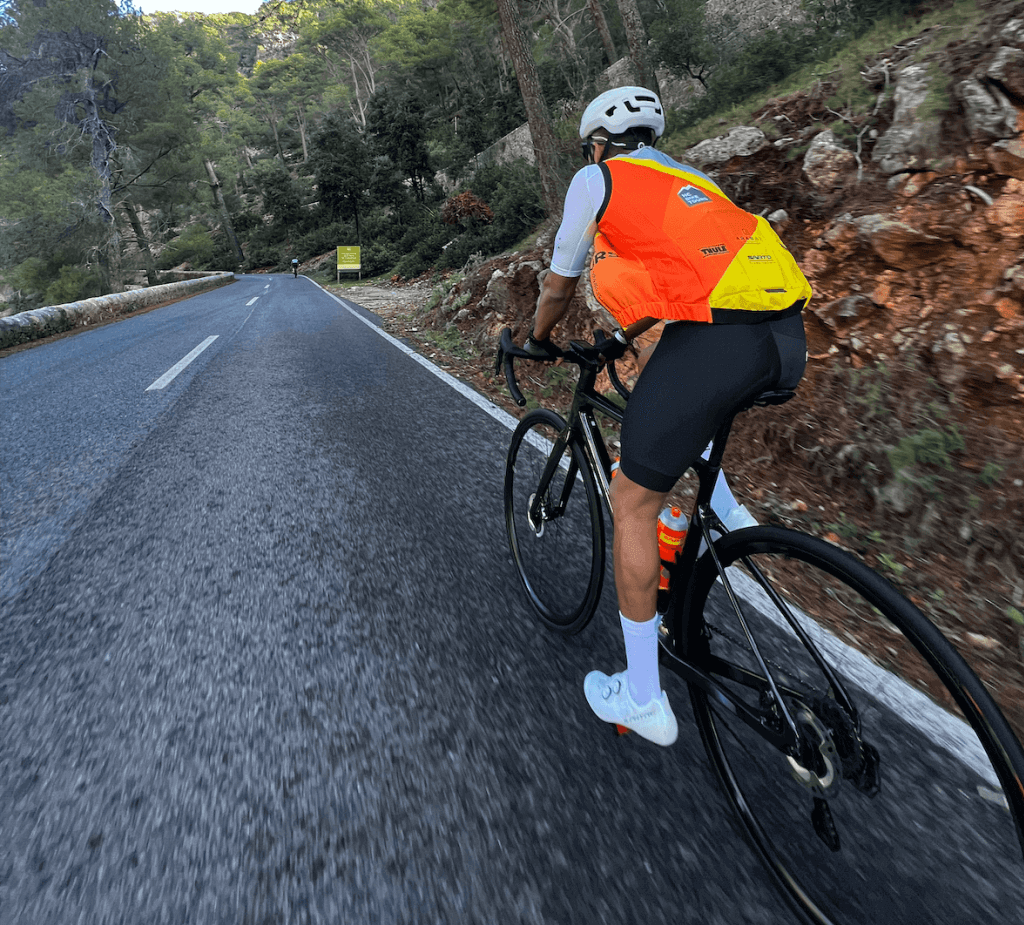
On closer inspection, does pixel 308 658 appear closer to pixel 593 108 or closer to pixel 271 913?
pixel 271 913

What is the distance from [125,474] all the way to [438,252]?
2085 centimetres

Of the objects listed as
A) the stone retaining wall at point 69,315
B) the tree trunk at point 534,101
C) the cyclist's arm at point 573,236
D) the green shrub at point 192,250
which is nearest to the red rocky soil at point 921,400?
the cyclist's arm at point 573,236

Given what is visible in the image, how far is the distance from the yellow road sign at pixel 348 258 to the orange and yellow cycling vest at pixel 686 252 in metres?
32.3

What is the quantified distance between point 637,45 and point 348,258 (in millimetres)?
21832

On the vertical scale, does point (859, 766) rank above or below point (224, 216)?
below

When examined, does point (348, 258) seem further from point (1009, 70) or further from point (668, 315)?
point (668, 315)

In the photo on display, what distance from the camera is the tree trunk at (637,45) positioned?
1263 cm

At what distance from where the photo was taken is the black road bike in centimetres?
131

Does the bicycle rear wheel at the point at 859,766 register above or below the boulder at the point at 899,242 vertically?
below

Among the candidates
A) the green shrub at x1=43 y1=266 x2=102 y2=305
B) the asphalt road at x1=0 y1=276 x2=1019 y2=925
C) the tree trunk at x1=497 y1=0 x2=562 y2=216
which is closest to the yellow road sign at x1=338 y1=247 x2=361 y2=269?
the green shrub at x1=43 y1=266 x2=102 y2=305

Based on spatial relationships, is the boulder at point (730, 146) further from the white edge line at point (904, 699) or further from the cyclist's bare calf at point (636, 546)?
the cyclist's bare calf at point (636, 546)

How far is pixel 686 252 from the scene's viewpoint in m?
1.48

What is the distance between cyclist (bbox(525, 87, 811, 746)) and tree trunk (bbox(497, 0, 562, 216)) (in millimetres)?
9908

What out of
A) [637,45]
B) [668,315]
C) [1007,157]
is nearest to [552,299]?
[668,315]
